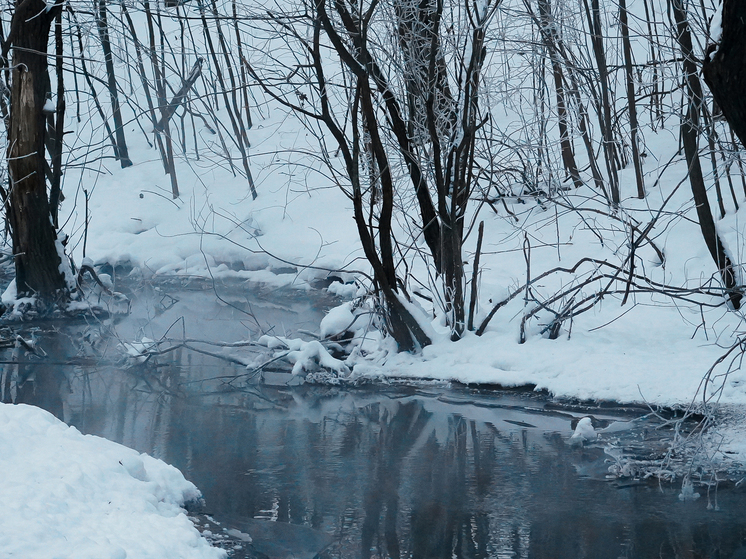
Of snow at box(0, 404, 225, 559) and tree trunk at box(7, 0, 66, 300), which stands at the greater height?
tree trunk at box(7, 0, 66, 300)

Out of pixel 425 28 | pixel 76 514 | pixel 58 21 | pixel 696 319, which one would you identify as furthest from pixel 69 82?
pixel 76 514

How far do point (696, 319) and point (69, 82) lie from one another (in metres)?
22.6

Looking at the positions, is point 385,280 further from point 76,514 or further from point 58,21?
point 58,21

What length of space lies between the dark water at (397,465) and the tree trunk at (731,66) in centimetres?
229

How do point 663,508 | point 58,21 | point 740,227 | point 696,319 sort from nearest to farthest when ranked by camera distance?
1. point 663,508
2. point 696,319
3. point 740,227
4. point 58,21

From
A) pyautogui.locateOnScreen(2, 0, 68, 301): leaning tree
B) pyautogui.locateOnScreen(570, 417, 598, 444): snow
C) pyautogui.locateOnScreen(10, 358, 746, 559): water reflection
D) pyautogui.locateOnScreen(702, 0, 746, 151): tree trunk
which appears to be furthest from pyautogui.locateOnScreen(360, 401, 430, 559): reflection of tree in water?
pyautogui.locateOnScreen(2, 0, 68, 301): leaning tree

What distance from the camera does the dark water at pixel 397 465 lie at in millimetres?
4250

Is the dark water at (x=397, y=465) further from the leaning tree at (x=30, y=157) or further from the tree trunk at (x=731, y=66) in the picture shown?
the leaning tree at (x=30, y=157)

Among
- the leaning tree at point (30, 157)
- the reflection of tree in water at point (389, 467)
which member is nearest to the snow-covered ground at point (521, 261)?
the leaning tree at point (30, 157)

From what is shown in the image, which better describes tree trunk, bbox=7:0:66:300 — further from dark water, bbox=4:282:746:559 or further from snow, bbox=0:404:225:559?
snow, bbox=0:404:225:559

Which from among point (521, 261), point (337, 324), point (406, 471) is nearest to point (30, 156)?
point (337, 324)

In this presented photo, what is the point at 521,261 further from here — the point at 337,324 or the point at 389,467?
the point at 389,467

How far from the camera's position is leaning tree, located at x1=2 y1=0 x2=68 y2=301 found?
986 cm

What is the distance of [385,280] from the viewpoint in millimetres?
7578
